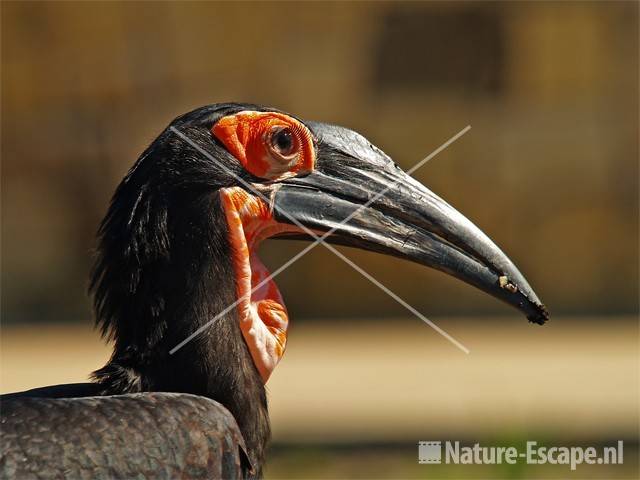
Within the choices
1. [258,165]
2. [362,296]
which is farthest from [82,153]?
[258,165]

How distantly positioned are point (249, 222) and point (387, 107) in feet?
17.9

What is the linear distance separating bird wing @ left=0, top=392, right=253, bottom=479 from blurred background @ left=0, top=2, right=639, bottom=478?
5.40m

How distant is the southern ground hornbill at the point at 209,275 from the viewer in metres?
2.91

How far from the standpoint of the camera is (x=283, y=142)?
11.1 ft

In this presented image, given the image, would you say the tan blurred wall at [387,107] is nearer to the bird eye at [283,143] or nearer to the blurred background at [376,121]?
the blurred background at [376,121]

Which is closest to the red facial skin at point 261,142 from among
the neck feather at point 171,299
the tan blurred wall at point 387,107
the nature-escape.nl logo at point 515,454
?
the neck feather at point 171,299

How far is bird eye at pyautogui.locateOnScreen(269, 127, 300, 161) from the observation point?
3.37 m

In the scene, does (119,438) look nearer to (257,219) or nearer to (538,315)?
(257,219)

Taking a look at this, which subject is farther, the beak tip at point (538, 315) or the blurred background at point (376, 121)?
the blurred background at point (376, 121)

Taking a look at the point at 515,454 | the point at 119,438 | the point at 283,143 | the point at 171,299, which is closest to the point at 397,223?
the point at 283,143

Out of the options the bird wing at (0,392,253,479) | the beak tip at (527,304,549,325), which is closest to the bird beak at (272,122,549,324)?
the beak tip at (527,304,549,325)

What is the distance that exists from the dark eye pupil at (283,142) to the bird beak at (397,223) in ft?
0.30

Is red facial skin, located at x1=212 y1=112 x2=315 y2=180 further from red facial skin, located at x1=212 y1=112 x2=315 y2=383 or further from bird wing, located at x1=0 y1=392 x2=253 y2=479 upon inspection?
bird wing, located at x1=0 y1=392 x2=253 y2=479

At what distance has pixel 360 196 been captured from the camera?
11.1ft
